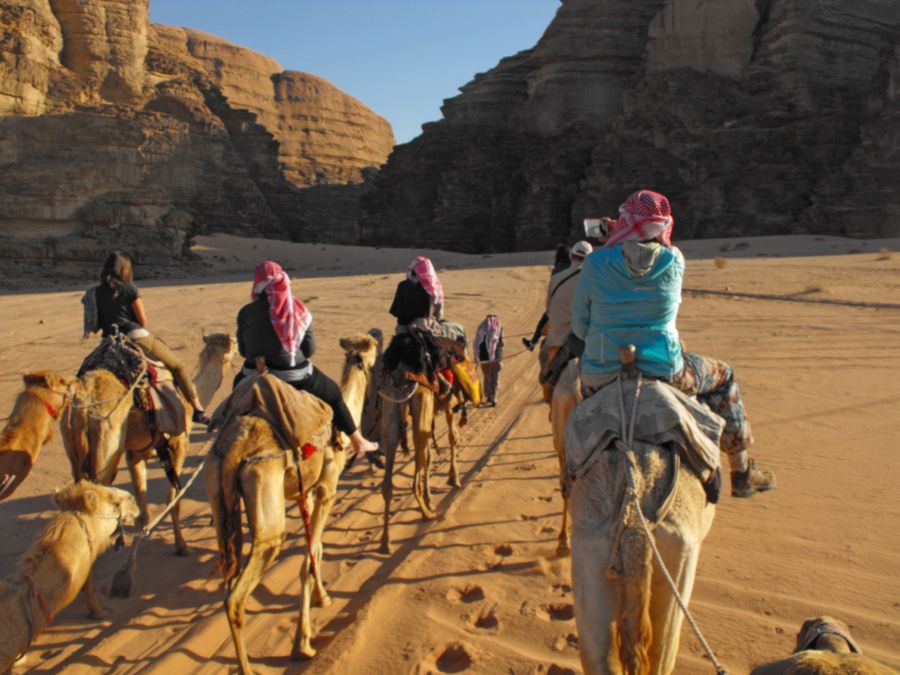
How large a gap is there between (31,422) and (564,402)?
12.6ft

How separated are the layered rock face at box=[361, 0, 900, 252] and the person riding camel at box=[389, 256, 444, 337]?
136 feet

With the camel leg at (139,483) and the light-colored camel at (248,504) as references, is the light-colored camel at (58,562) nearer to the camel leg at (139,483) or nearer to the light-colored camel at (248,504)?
the light-colored camel at (248,504)

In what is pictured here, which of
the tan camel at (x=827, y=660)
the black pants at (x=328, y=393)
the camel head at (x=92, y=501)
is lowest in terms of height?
the camel head at (x=92, y=501)

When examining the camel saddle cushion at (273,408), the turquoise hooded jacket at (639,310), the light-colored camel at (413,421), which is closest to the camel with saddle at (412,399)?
the light-colored camel at (413,421)

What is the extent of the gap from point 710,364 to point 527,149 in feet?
198

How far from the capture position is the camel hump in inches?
116

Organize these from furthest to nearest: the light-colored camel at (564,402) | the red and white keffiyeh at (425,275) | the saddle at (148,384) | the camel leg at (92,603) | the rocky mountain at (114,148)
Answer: the rocky mountain at (114,148) < the red and white keffiyeh at (425,275) < the saddle at (148,384) < the light-colored camel at (564,402) < the camel leg at (92,603)

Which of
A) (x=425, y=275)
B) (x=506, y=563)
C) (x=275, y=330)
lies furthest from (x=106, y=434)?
(x=506, y=563)

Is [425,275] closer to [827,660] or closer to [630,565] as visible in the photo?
[630,565]

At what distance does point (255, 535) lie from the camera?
12.0 ft

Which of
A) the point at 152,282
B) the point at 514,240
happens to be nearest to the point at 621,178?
the point at 514,240

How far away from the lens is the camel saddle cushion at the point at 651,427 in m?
2.73

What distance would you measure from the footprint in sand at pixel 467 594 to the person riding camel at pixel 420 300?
233 cm

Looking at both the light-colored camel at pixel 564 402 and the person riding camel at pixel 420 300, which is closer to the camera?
the light-colored camel at pixel 564 402
